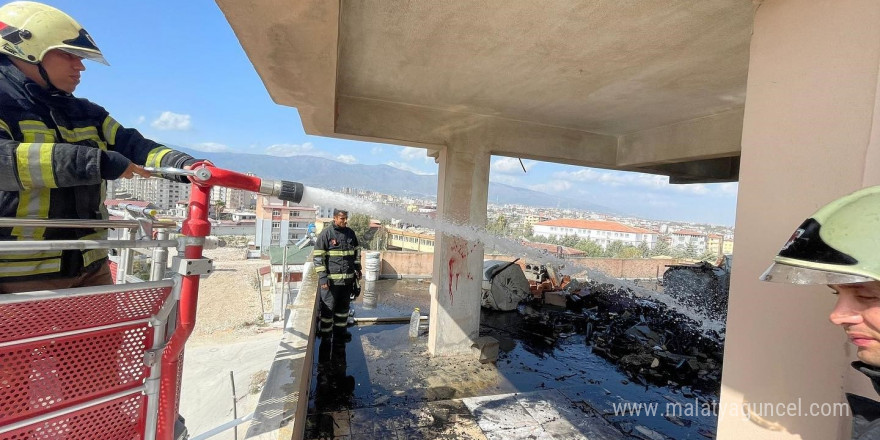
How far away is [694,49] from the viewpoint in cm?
315

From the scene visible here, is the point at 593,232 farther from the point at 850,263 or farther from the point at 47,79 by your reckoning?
the point at 47,79

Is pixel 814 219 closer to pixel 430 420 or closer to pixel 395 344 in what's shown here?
pixel 430 420

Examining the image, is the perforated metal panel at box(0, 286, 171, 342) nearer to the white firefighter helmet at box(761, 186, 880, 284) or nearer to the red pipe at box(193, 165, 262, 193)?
the red pipe at box(193, 165, 262, 193)

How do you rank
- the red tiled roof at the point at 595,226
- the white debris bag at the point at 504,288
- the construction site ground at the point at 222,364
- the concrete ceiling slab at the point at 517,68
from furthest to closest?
the red tiled roof at the point at 595,226 → the construction site ground at the point at 222,364 → the white debris bag at the point at 504,288 → the concrete ceiling slab at the point at 517,68

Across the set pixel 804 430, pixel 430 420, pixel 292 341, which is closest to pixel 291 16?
pixel 804 430

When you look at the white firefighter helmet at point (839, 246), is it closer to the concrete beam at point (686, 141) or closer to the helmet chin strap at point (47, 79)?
the helmet chin strap at point (47, 79)

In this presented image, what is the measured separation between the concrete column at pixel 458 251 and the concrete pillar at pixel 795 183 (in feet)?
13.1

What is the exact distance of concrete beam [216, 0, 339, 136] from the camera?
1875 mm

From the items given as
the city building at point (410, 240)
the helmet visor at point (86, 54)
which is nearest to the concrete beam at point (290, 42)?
the helmet visor at point (86, 54)

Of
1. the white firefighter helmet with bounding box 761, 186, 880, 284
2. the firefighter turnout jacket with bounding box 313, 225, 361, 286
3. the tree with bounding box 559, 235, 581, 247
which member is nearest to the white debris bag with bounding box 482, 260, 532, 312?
the firefighter turnout jacket with bounding box 313, 225, 361, 286

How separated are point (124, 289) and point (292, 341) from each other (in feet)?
9.03

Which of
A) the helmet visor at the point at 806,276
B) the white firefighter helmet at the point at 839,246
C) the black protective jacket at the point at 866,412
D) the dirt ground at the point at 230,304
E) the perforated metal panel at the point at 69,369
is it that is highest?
the white firefighter helmet at the point at 839,246

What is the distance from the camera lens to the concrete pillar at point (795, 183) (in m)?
1.30

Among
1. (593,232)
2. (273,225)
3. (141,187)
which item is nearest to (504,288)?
(141,187)
